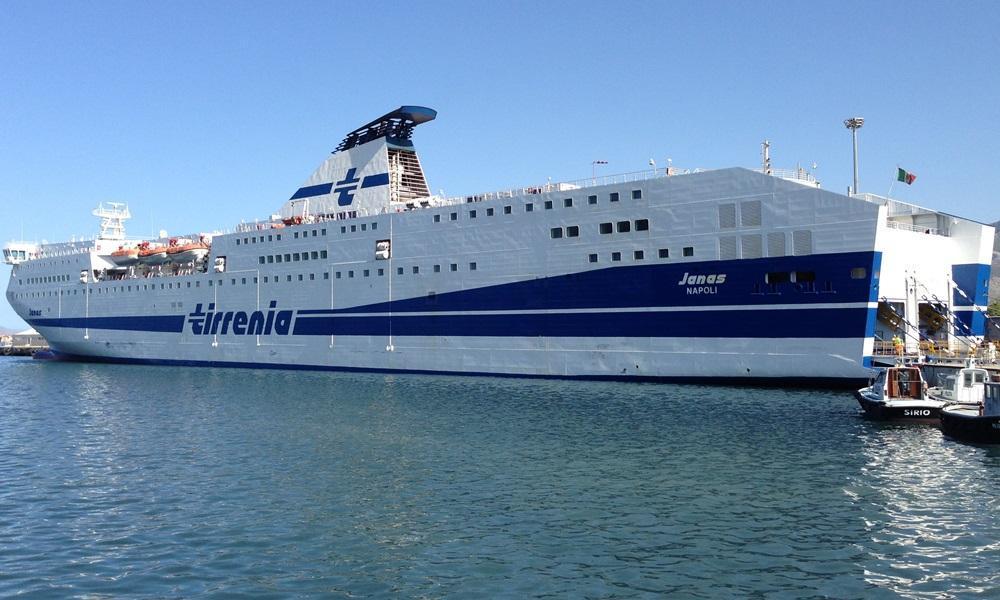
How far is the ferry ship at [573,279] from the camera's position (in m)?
28.0

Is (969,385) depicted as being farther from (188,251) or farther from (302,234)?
(188,251)

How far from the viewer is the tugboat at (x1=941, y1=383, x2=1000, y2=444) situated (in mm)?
19031

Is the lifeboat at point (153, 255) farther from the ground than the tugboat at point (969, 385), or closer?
farther from the ground

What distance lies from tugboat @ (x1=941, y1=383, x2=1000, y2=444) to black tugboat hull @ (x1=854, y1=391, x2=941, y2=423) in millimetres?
1627

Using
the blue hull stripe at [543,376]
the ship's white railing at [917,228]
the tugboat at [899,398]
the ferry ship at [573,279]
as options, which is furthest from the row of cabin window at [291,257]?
the tugboat at [899,398]

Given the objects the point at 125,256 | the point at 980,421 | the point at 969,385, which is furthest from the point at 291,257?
the point at 980,421

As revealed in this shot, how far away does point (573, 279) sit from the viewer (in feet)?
109

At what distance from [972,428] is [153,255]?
47036 mm

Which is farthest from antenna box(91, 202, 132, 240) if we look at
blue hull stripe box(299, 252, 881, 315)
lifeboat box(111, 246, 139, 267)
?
blue hull stripe box(299, 252, 881, 315)

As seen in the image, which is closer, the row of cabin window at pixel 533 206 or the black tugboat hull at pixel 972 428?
the black tugboat hull at pixel 972 428

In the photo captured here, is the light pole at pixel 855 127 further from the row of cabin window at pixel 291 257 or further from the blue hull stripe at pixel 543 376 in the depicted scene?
the row of cabin window at pixel 291 257

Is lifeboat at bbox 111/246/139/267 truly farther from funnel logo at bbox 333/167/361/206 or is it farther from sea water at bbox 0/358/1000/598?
sea water at bbox 0/358/1000/598

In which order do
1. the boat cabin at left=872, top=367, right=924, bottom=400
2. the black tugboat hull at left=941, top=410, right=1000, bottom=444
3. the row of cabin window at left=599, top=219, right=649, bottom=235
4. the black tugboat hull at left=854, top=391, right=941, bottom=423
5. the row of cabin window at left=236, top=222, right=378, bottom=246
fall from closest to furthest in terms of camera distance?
the black tugboat hull at left=941, top=410, right=1000, bottom=444
the black tugboat hull at left=854, top=391, right=941, bottom=423
the boat cabin at left=872, top=367, right=924, bottom=400
the row of cabin window at left=599, top=219, right=649, bottom=235
the row of cabin window at left=236, top=222, right=378, bottom=246

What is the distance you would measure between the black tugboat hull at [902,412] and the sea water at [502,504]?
2.57ft
